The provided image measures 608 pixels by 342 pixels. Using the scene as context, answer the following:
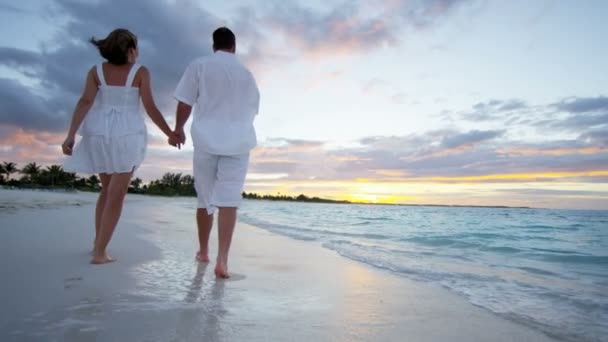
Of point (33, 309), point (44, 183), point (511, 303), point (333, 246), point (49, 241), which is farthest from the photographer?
point (44, 183)

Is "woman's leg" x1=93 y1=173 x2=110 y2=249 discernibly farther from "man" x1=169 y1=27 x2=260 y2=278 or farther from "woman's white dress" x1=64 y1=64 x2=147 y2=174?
"man" x1=169 y1=27 x2=260 y2=278

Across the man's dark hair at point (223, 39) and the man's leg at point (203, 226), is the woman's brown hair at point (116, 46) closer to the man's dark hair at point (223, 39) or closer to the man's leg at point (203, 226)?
the man's dark hair at point (223, 39)

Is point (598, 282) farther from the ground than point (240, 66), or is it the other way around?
point (240, 66)

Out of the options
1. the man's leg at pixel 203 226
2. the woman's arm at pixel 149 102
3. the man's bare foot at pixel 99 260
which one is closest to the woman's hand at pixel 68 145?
the woman's arm at pixel 149 102

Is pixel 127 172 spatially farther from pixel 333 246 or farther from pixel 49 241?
pixel 333 246

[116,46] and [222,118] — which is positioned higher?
[116,46]

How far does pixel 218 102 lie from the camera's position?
3.15 meters

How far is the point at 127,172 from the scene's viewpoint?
3334 mm

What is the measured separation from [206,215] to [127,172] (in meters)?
0.75

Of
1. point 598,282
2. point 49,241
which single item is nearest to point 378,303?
point 598,282

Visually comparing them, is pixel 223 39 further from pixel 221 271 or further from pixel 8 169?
pixel 8 169

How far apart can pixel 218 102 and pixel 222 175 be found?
580 millimetres

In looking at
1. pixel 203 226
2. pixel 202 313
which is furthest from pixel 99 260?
pixel 202 313

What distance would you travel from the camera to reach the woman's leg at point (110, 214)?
3.25m
